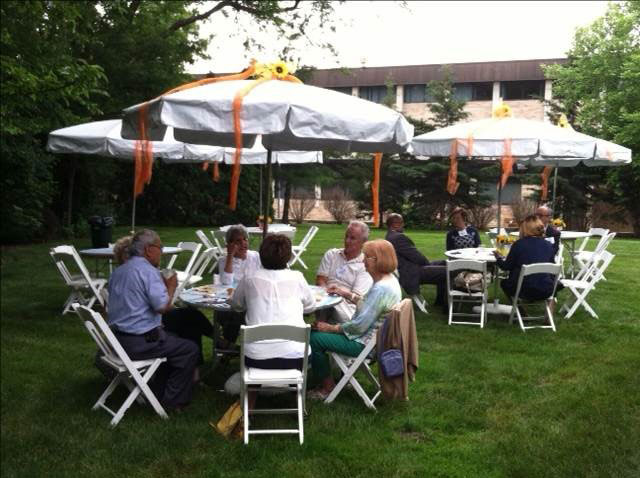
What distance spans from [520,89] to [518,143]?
2728 centimetres

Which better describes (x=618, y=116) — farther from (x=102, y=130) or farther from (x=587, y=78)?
(x=102, y=130)

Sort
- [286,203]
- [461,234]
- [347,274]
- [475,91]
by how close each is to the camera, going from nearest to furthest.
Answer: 1. [347,274]
2. [461,234]
3. [286,203]
4. [475,91]

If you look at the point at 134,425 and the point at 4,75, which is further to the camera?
the point at 4,75

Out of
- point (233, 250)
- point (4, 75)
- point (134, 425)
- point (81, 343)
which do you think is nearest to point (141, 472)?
point (134, 425)

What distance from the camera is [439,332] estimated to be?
7.38 meters

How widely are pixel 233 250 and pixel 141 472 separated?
106 inches

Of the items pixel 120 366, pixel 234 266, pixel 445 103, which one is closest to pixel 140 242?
pixel 120 366

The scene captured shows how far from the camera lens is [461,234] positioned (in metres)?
9.14

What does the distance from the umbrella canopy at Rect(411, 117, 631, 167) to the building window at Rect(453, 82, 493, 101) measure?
27503mm

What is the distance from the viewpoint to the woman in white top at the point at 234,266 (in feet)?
19.6

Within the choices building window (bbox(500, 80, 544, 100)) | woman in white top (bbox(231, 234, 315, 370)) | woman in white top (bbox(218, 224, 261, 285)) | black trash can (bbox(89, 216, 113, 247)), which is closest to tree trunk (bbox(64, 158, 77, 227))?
black trash can (bbox(89, 216, 113, 247))

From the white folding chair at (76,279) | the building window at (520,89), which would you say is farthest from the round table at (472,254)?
the building window at (520,89)

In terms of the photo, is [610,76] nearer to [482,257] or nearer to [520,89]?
[482,257]

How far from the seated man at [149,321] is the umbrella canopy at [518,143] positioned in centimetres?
514
